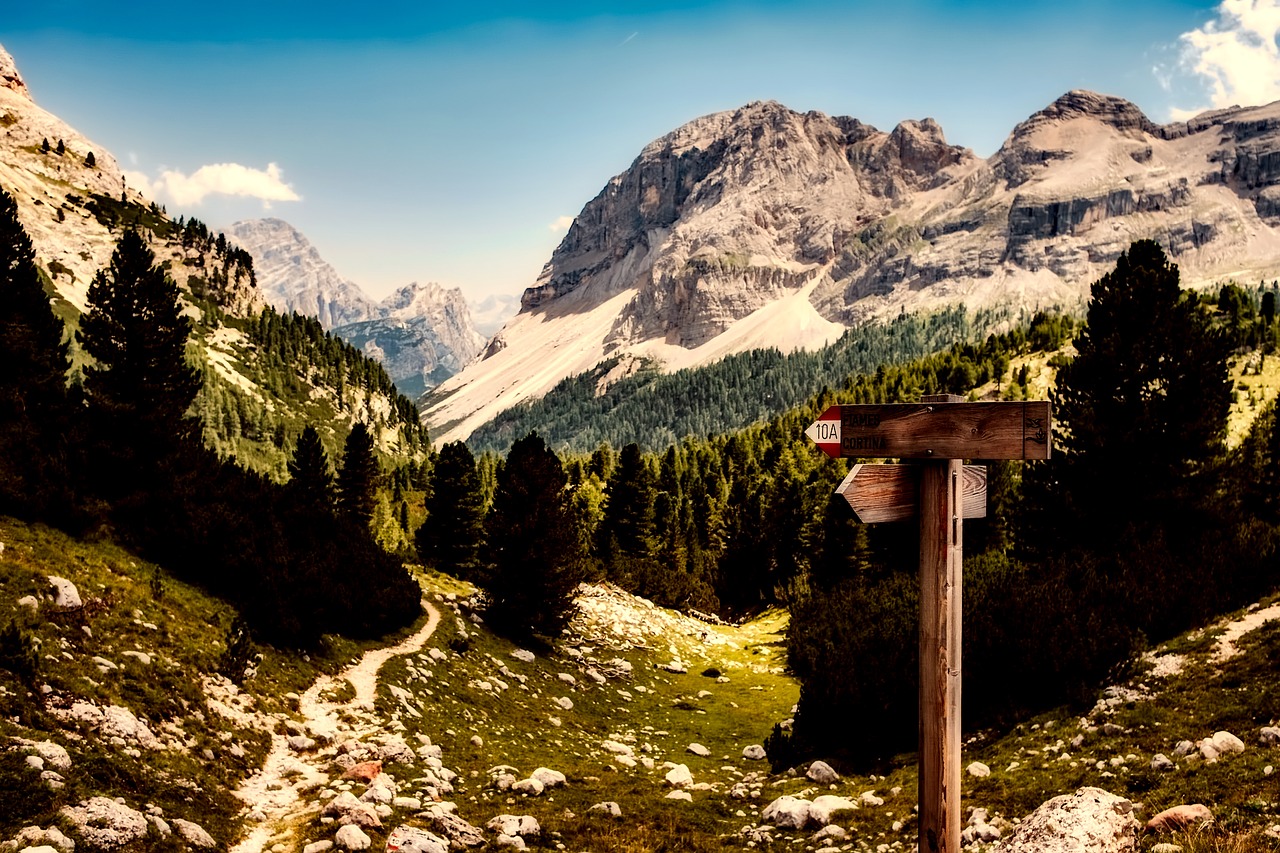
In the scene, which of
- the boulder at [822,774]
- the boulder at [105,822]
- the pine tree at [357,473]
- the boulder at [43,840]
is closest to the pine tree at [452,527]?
the pine tree at [357,473]

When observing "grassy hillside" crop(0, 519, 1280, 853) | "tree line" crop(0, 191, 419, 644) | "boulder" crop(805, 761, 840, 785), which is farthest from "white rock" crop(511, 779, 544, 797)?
"tree line" crop(0, 191, 419, 644)

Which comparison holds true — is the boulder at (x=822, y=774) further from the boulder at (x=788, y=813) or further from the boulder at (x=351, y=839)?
the boulder at (x=351, y=839)

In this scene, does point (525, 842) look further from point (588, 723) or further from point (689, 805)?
point (588, 723)

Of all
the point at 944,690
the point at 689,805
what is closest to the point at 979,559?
the point at 689,805

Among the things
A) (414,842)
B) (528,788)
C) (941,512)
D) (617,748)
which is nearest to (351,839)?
(414,842)

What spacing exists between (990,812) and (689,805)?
6407 mm

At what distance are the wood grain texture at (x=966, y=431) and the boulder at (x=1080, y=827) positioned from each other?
545 cm

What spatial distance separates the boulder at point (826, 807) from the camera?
13062 mm

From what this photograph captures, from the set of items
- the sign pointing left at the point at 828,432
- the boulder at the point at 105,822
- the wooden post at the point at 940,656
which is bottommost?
the boulder at the point at 105,822

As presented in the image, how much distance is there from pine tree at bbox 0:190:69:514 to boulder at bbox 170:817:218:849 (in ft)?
45.9

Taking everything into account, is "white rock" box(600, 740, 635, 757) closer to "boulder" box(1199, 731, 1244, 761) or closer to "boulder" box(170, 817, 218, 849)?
"boulder" box(170, 817, 218, 849)

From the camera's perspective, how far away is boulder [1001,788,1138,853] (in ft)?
27.6

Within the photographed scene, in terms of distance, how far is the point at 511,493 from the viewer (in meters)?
33.1

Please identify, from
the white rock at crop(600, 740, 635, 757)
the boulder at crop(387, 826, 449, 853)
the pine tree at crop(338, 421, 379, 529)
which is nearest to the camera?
the boulder at crop(387, 826, 449, 853)
